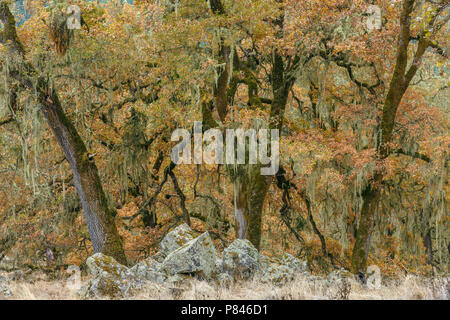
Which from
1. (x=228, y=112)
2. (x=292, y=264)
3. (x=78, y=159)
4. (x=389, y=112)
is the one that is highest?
(x=389, y=112)

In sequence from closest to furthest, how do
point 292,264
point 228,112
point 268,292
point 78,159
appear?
point 268,292 → point 292,264 → point 78,159 → point 228,112

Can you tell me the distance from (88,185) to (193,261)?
391 cm

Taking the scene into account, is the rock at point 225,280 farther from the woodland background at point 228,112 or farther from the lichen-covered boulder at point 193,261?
the woodland background at point 228,112

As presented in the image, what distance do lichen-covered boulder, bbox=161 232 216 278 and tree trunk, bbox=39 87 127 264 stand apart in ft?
9.88

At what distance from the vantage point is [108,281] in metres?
7.10

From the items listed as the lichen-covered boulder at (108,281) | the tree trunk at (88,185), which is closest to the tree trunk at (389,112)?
the tree trunk at (88,185)

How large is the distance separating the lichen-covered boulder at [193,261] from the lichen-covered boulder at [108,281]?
648 millimetres

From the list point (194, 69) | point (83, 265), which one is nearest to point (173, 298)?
point (194, 69)

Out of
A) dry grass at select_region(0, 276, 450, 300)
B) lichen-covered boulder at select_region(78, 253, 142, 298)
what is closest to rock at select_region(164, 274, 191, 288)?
dry grass at select_region(0, 276, 450, 300)

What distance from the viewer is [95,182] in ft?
34.9

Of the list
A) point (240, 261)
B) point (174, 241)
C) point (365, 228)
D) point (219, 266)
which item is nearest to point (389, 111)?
point (365, 228)

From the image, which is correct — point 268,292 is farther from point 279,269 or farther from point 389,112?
point 389,112
